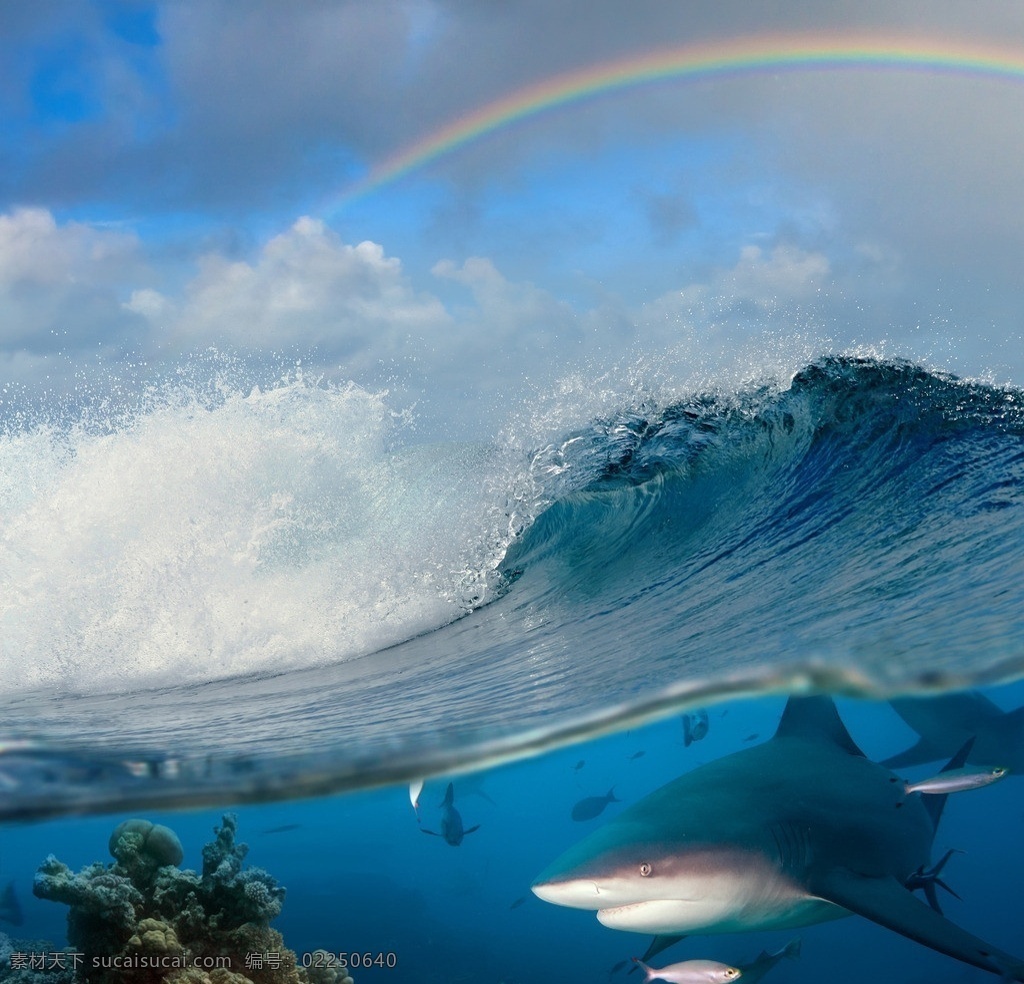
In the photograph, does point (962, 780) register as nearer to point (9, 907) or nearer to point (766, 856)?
point (766, 856)

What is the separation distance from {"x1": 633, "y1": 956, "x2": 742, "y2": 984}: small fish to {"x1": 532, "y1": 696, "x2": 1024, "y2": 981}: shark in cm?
17

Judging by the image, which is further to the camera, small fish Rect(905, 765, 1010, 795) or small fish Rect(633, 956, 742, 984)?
small fish Rect(905, 765, 1010, 795)

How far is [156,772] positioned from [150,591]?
3924 mm

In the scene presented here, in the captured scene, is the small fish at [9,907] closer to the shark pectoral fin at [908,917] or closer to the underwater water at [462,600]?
the underwater water at [462,600]

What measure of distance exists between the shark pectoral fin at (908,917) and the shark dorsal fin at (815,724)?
139cm

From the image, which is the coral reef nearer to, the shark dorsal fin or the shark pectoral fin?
the shark pectoral fin

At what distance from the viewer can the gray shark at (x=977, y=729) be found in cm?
712

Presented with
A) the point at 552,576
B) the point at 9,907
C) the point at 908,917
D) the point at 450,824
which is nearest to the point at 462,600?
the point at 552,576

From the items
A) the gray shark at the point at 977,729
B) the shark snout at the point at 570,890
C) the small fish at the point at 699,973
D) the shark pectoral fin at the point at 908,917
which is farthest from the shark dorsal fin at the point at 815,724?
the shark snout at the point at 570,890

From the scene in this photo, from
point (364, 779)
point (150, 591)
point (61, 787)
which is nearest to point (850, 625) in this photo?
point (364, 779)

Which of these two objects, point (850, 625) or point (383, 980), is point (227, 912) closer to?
point (850, 625)

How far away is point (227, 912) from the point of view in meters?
4.99

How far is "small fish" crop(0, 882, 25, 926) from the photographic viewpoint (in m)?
8.96

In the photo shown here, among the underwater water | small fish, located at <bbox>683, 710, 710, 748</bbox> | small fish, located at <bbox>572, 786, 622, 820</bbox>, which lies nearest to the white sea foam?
the underwater water
